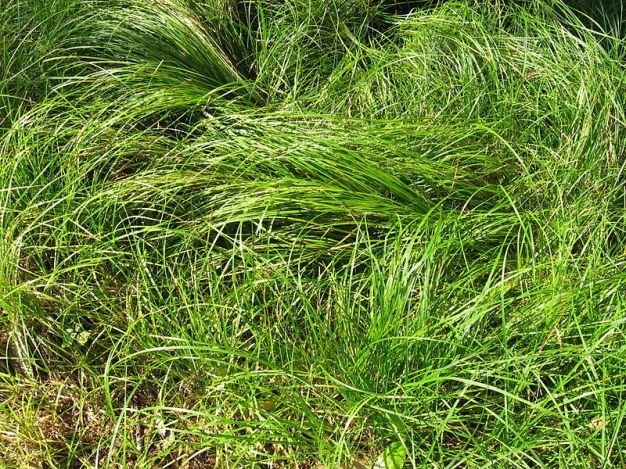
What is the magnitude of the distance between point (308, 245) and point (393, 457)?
696 millimetres

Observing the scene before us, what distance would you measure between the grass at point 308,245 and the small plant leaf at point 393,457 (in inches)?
0.6

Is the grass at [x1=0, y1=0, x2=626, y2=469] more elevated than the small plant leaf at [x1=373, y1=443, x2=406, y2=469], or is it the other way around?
the grass at [x1=0, y1=0, x2=626, y2=469]

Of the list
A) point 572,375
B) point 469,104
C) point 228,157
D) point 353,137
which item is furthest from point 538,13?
point 572,375

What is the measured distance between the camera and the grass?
1.84 metres

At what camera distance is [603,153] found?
2537mm

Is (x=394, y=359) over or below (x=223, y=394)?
over

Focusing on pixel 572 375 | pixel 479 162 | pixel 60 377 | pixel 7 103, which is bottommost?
pixel 60 377

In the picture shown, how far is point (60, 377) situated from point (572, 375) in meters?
1.42

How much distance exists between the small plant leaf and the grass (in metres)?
0.01

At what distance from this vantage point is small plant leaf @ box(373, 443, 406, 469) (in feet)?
5.88

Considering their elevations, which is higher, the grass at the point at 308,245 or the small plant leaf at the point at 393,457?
the grass at the point at 308,245

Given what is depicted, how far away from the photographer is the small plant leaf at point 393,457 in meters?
1.79

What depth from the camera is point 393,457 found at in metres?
1.80

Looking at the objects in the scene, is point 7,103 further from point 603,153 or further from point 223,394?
point 603,153
